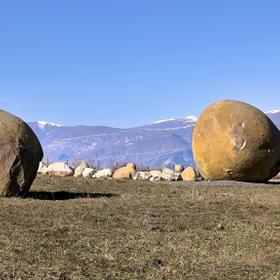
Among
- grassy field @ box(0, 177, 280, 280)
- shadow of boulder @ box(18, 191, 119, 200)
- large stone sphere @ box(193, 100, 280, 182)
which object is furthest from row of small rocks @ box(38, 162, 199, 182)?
grassy field @ box(0, 177, 280, 280)

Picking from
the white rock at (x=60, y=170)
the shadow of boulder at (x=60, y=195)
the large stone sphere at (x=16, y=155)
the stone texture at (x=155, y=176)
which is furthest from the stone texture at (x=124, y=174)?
the large stone sphere at (x=16, y=155)

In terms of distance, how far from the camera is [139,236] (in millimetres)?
8258

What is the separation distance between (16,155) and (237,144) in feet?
25.3

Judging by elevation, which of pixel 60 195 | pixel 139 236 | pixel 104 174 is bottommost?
pixel 104 174

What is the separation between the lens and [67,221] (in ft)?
30.1

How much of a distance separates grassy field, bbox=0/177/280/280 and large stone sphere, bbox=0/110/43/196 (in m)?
0.43

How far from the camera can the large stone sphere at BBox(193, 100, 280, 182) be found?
17.8 m

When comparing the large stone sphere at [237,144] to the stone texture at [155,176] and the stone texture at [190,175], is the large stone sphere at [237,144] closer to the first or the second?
the stone texture at [190,175]

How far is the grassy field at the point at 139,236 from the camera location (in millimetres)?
6383

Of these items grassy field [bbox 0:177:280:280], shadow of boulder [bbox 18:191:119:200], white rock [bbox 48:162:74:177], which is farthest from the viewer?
white rock [bbox 48:162:74:177]

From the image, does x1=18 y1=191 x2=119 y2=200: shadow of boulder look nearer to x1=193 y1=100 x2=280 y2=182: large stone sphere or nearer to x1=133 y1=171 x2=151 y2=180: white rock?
x1=193 y1=100 x2=280 y2=182: large stone sphere

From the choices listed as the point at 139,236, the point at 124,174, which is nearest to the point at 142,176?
the point at 124,174

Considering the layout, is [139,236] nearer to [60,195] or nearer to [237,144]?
[60,195]

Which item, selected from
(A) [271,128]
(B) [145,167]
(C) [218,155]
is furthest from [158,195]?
(B) [145,167]
